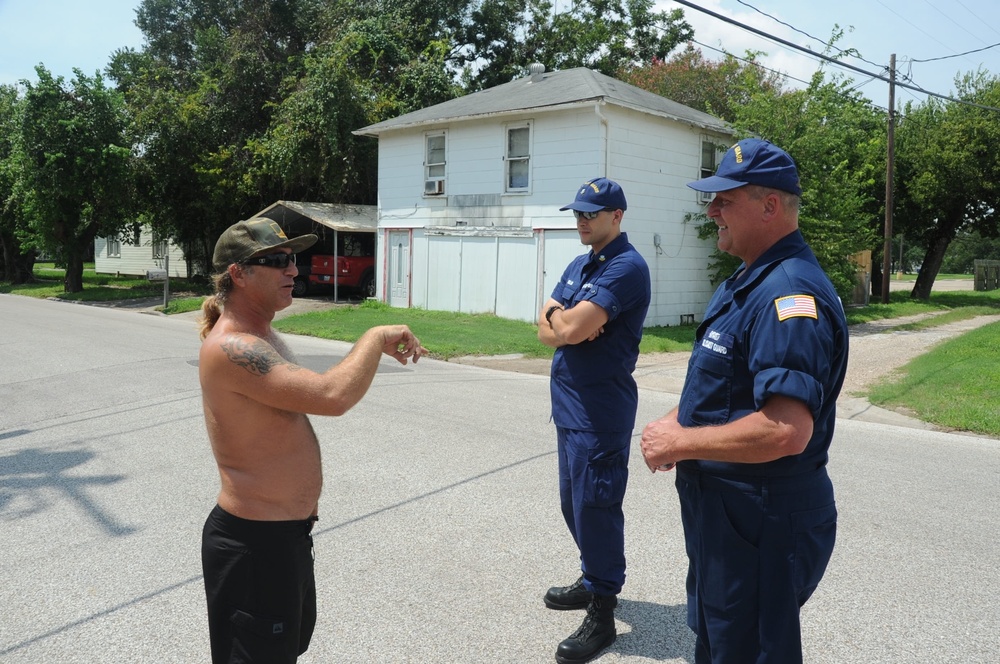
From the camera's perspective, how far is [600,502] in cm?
355

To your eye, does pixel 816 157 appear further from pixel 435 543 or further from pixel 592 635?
pixel 592 635

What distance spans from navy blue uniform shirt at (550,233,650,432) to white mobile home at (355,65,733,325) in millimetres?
13816

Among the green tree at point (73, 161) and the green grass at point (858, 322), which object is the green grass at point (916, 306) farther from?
the green tree at point (73, 161)

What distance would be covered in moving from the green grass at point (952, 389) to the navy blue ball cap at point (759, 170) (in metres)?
7.63

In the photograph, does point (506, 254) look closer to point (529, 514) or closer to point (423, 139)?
point (423, 139)

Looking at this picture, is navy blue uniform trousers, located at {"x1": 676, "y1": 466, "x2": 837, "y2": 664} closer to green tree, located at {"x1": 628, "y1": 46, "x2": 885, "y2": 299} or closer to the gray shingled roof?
the gray shingled roof

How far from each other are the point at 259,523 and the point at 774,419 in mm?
1585

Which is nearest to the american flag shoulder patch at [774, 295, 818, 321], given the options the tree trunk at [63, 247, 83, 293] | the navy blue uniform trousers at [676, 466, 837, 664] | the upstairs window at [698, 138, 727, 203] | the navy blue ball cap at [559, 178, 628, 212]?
the navy blue uniform trousers at [676, 466, 837, 664]

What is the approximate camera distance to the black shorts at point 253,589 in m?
2.43

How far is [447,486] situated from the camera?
5.89 meters

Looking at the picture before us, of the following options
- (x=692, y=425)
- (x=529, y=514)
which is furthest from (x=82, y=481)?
(x=692, y=425)

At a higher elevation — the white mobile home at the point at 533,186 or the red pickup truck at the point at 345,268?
the white mobile home at the point at 533,186

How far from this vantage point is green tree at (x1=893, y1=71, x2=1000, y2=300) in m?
28.4

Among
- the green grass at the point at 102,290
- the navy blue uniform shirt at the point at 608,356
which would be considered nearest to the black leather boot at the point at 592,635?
the navy blue uniform shirt at the point at 608,356
